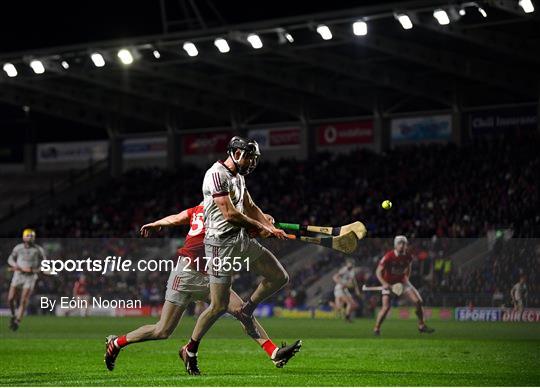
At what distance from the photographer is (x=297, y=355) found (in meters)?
17.5

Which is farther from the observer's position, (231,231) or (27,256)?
(27,256)

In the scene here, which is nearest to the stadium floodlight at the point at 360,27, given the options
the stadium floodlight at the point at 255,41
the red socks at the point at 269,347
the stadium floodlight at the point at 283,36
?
the stadium floodlight at the point at 283,36

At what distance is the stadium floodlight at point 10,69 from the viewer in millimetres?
41344

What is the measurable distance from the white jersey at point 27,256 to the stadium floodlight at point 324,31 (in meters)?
15.4

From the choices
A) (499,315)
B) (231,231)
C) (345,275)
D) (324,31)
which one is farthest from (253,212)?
(324,31)

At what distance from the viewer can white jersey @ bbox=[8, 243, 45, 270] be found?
19.2m

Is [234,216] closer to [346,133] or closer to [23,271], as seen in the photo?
[23,271]

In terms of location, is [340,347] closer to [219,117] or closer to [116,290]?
[116,290]

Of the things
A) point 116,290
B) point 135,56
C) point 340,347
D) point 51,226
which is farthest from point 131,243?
point 51,226

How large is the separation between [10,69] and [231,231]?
3093cm

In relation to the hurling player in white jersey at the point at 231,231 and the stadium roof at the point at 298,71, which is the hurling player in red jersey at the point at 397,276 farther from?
the stadium roof at the point at 298,71

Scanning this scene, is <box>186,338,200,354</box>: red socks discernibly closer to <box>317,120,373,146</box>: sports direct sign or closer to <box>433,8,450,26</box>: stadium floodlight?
<box>433,8,450,26</box>: stadium floodlight

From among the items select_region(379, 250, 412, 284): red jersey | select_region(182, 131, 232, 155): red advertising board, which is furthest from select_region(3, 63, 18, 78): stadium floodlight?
select_region(379, 250, 412, 284): red jersey

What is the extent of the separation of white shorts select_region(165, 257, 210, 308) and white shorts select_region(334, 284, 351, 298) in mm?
8977
